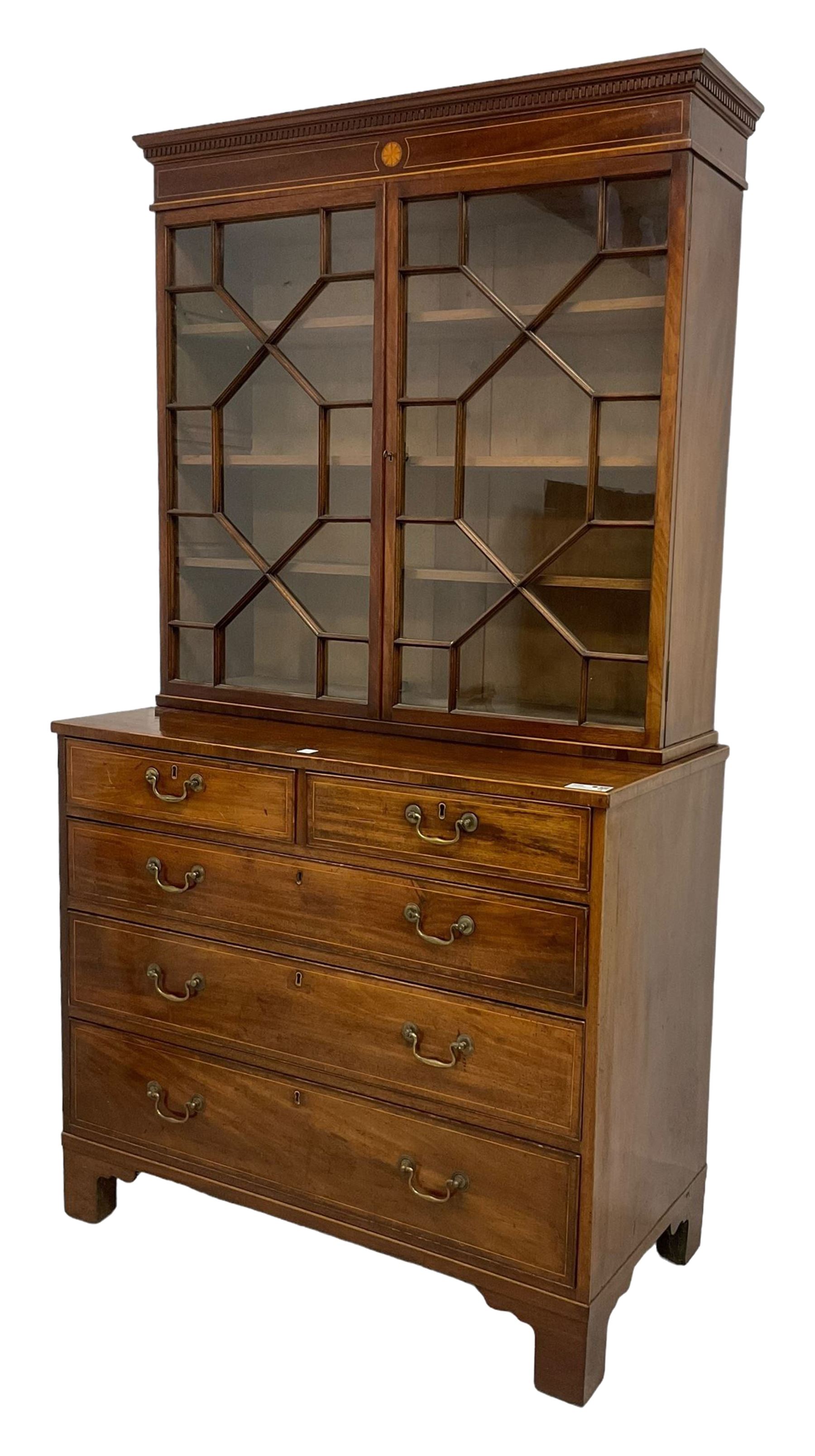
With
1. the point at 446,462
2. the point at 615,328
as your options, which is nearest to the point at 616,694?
the point at 446,462

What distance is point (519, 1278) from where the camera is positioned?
8.50ft

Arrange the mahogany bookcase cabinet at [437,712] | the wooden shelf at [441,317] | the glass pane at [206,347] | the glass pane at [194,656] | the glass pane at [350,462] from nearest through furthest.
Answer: the mahogany bookcase cabinet at [437,712] → the wooden shelf at [441,317] → the glass pane at [350,462] → the glass pane at [206,347] → the glass pane at [194,656]

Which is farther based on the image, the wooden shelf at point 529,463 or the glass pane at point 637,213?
the wooden shelf at point 529,463

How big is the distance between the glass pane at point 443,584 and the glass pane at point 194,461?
573mm

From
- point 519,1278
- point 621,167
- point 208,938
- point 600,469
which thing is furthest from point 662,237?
point 519,1278

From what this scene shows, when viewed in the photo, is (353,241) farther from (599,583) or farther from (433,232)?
(599,583)

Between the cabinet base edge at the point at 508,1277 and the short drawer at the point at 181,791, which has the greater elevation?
the short drawer at the point at 181,791

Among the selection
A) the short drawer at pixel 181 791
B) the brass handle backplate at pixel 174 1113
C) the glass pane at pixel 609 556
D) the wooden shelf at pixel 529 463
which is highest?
the wooden shelf at pixel 529 463

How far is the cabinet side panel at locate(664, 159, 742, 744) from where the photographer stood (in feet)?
8.67

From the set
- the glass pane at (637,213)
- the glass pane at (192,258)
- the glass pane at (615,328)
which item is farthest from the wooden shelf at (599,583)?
the glass pane at (192,258)

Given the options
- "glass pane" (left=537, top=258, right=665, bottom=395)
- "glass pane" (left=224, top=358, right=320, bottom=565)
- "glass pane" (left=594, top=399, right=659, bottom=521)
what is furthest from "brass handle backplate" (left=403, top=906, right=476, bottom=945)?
"glass pane" (left=537, top=258, right=665, bottom=395)

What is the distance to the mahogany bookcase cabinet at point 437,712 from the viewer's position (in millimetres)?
2557

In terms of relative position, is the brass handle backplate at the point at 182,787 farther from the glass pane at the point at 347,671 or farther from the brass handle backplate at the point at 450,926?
the brass handle backplate at the point at 450,926

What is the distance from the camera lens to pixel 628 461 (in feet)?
8.88
